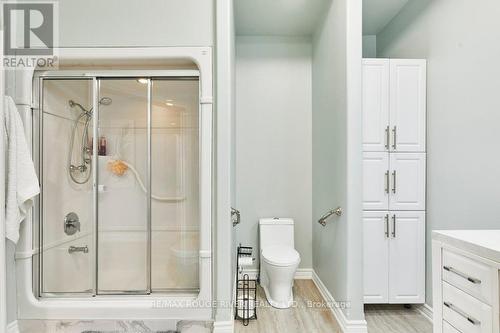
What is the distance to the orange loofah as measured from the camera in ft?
8.11

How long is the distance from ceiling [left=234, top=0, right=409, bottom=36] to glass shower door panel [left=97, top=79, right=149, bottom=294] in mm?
1343

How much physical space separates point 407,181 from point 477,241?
1.09 m

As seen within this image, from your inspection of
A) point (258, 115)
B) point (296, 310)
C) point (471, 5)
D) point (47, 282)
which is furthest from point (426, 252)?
point (47, 282)

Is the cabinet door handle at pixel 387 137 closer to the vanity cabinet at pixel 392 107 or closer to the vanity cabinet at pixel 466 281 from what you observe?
the vanity cabinet at pixel 392 107

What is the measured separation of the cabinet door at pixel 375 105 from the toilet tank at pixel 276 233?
3.96ft

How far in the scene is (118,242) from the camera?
2.45 m

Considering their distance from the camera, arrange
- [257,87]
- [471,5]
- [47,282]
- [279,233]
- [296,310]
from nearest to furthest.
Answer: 1. [471,5]
2. [47,282]
3. [296,310]
4. [279,233]
5. [257,87]

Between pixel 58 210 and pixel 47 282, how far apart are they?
1.92 ft

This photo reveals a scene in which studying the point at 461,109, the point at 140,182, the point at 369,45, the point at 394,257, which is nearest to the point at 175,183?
the point at 140,182

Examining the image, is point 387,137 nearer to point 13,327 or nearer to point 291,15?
point 291,15

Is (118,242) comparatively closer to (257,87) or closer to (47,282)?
(47,282)

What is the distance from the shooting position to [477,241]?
1307mm

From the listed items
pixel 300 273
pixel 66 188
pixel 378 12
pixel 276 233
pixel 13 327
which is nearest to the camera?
pixel 13 327

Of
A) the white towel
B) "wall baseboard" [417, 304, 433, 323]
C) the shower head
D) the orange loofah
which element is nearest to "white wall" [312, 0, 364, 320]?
"wall baseboard" [417, 304, 433, 323]
